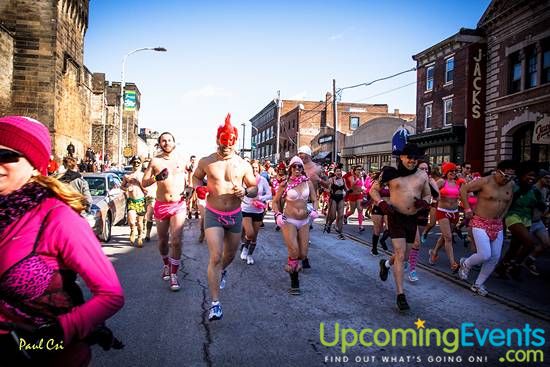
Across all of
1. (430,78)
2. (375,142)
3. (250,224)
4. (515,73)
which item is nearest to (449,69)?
(430,78)

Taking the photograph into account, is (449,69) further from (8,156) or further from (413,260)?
(8,156)

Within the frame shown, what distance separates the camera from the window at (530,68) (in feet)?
63.6

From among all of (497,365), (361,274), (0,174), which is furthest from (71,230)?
(361,274)

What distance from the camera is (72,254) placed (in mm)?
1682

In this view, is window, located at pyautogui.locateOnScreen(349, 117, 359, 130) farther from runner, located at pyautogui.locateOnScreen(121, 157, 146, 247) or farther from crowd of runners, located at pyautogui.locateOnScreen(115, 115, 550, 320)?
runner, located at pyautogui.locateOnScreen(121, 157, 146, 247)

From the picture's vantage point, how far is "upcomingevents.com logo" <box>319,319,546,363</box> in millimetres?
3908

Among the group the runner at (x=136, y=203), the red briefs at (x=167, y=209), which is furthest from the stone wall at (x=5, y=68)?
the red briefs at (x=167, y=209)

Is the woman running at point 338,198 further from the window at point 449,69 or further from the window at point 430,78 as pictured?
the window at point 430,78

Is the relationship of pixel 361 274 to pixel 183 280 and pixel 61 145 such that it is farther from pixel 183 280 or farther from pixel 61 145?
pixel 61 145

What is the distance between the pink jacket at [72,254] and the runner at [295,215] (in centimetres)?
428

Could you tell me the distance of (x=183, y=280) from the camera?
6367 mm

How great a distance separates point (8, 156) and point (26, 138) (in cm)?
11

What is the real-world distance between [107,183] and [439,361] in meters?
9.48

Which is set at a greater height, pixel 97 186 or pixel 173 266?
pixel 97 186
